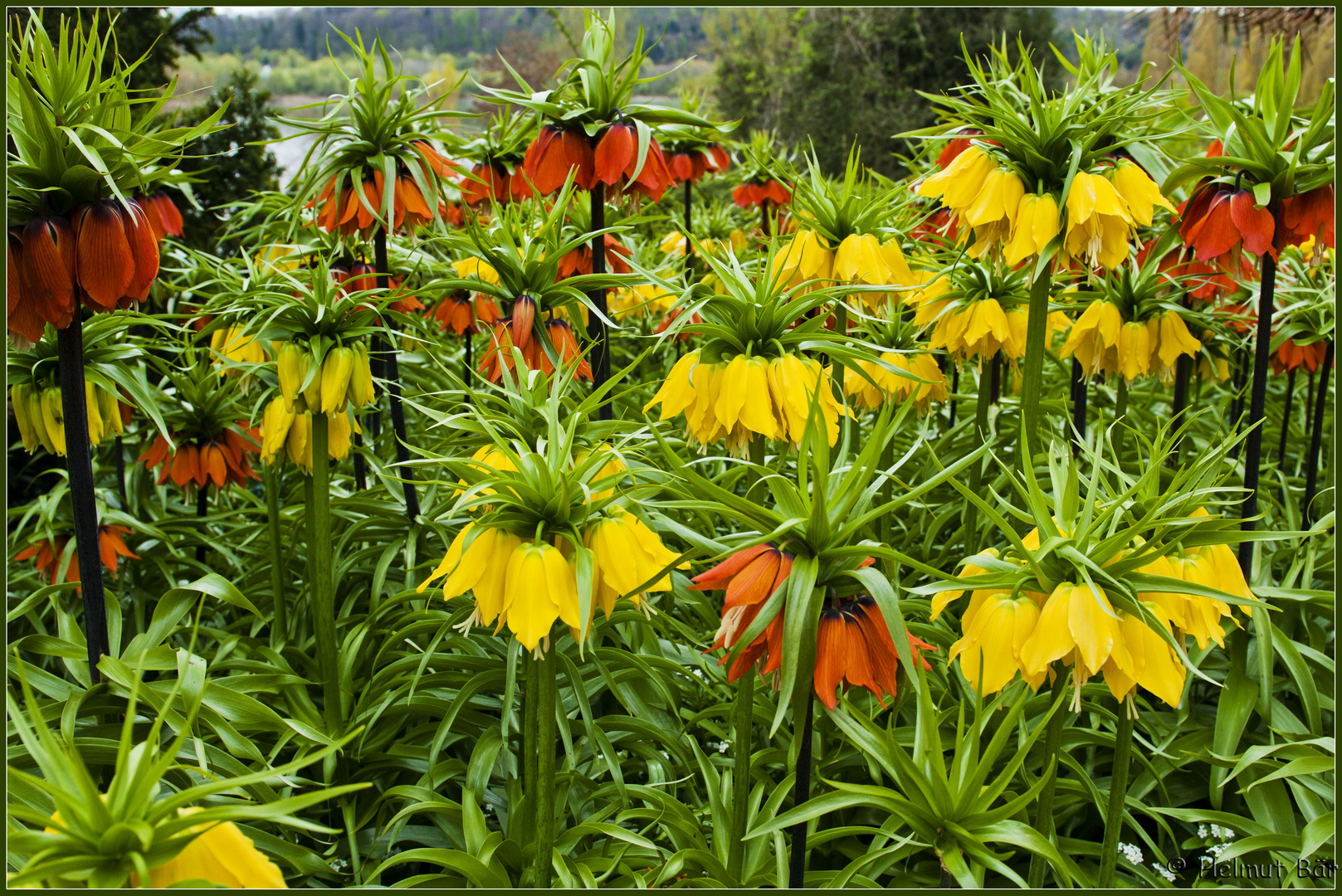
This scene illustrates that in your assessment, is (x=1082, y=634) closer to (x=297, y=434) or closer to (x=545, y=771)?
(x=545, y=771)

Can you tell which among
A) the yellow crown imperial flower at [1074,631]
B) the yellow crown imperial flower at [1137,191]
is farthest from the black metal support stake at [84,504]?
the yellow crown imperial flower at [1137,191]

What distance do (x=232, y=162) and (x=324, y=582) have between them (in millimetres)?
6673

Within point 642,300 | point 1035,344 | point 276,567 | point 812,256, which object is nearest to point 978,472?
point 1035,344

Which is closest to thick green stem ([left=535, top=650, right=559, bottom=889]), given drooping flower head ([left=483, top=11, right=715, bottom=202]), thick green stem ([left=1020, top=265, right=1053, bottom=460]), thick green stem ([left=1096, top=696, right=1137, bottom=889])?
thick green stem ([left=1096, top=696, right=1137, bottom=889])

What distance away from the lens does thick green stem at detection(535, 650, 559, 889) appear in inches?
63.7

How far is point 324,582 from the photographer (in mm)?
2365

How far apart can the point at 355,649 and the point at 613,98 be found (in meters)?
1.93

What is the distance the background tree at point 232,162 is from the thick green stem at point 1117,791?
7.32m

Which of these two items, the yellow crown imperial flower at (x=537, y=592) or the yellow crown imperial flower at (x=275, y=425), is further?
the yellow crown imperial flower at (x=275, y=425)

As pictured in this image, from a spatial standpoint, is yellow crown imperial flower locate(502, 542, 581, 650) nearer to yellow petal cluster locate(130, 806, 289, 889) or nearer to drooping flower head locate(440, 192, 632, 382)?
yellow petal cluster locate(130, 806, 289, 889)

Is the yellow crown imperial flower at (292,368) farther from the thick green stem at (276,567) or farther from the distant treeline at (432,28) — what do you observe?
the distant treeline at (432,28)

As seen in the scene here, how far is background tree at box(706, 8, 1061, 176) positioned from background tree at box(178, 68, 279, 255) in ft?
41.3

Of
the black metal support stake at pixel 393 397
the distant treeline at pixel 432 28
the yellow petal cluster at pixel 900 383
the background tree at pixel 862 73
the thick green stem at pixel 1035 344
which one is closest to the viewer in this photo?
the thick green stem at pixel 1035 344

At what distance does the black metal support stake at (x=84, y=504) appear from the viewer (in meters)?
1.96
